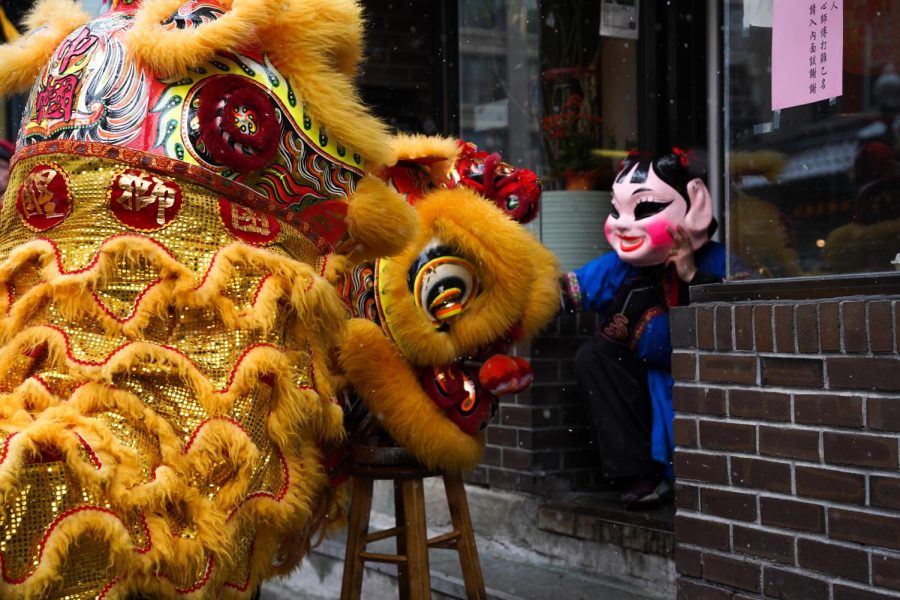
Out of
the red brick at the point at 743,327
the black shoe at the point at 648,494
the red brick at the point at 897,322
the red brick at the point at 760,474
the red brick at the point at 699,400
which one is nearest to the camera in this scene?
the red brick at the point at 897,322

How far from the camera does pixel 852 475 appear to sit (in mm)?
2895

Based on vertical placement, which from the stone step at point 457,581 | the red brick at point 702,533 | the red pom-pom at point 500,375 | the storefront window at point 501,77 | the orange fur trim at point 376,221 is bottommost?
the stone step at point 457,581

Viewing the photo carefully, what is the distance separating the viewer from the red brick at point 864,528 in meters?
2.78

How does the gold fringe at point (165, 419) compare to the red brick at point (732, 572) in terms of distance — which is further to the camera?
the red brick at point (732, 572)

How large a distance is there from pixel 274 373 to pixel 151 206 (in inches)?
18.1

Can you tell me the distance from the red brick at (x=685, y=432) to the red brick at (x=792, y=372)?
32cm

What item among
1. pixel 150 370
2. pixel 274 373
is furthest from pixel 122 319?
pixel 274 373

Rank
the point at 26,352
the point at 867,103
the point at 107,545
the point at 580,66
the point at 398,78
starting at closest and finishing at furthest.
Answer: the point at 107,545, the point at 26,352, the point at 867,103, the point at 580,66, the point at 398,78

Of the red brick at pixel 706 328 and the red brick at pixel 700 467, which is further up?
the red brick at pixel 706 328

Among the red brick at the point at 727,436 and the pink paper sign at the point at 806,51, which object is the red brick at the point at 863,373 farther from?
the pink paper sign at the point at 806,51

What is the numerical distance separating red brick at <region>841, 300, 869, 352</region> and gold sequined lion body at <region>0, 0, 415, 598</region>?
131 centimetres

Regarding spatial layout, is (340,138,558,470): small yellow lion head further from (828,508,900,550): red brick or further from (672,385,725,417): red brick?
(828,508,900,550): red brick

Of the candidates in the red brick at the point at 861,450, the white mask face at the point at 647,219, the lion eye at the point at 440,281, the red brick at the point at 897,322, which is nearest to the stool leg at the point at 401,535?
the lion eye at the point at 440,281

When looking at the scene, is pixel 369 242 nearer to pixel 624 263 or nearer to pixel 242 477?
pixel 242 477
